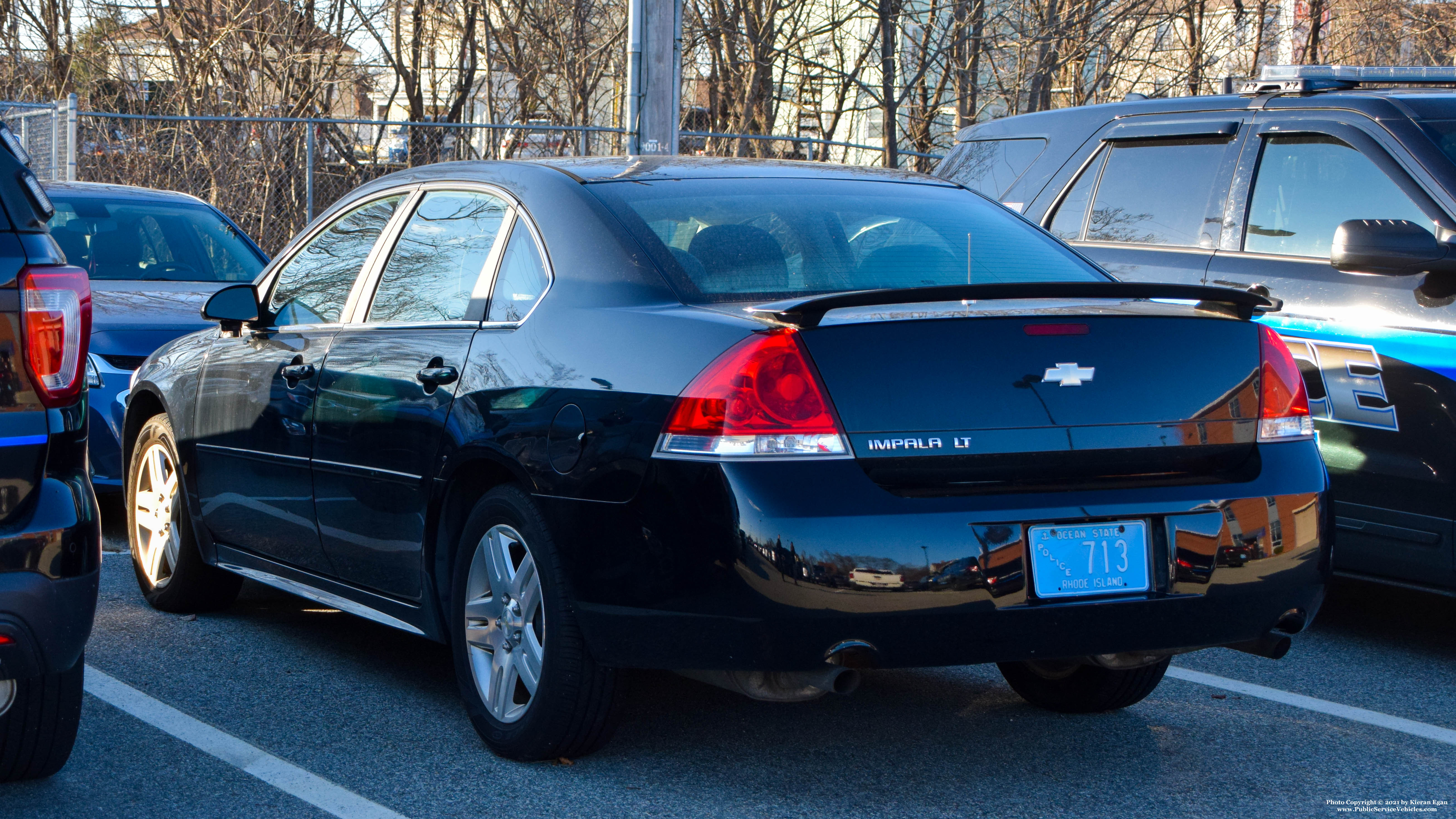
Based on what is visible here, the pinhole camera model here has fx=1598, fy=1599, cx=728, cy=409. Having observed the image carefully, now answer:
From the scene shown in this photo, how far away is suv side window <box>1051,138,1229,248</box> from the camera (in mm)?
6102

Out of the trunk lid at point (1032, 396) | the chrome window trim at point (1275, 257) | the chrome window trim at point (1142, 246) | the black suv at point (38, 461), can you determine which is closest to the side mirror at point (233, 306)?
the black suv at point (38, 461)

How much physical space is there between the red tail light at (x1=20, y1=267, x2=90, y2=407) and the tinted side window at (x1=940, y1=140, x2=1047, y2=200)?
13.6 ft

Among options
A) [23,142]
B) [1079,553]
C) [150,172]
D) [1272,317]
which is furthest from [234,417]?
[23,142]

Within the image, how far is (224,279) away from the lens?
881 centimetres

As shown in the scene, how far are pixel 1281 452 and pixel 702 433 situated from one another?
4.60 feet

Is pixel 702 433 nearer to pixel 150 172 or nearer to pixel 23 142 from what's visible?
pixel 150 172

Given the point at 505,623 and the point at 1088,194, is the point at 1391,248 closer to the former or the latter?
the point at 1088,194

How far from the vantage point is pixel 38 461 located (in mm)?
3377

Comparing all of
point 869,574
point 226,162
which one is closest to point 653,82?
point 226,162

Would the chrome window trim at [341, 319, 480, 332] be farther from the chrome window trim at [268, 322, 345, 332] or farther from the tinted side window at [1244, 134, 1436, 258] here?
the tinted side window at [1244, 134, 1436, 258]

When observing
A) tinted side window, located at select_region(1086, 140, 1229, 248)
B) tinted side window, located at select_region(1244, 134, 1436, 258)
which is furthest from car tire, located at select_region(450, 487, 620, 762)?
tinted side window, located at select_region(1086, 140, 1229, 248)

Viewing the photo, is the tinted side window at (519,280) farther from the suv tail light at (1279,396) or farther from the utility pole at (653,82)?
the utility pole at (653,82)

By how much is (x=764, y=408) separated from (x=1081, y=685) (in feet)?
5.37

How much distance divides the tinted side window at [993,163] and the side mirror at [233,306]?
3078 mm
